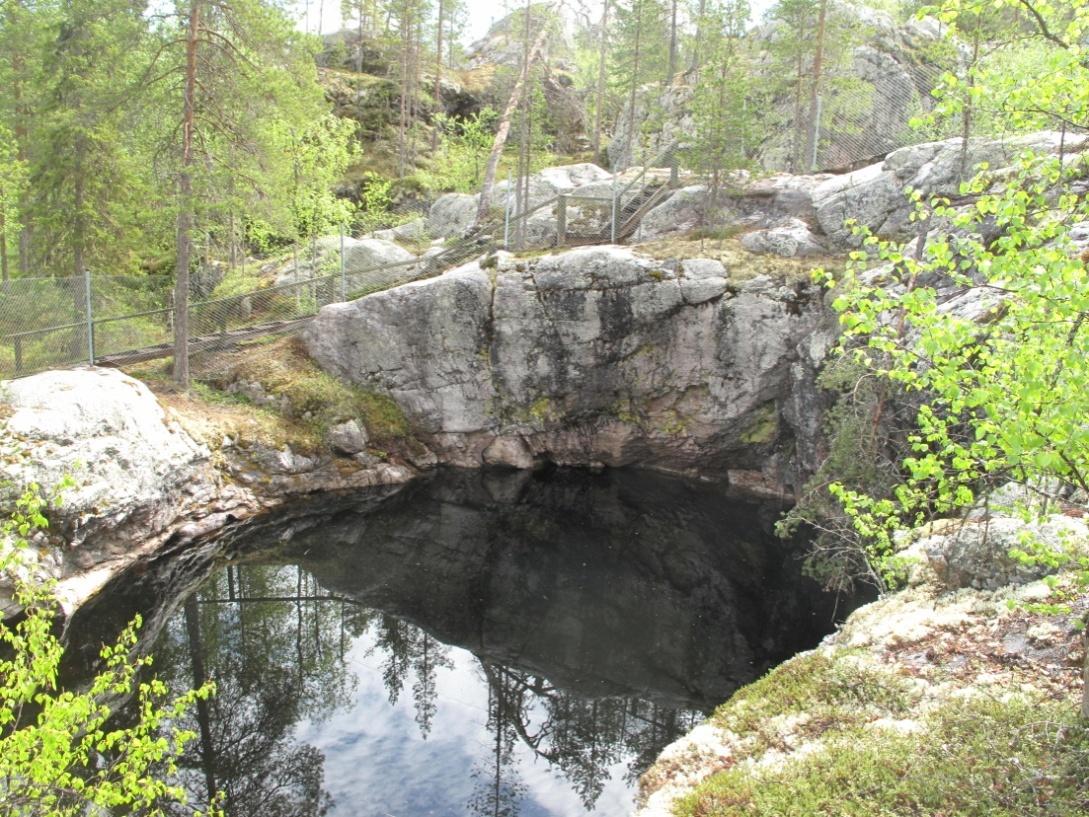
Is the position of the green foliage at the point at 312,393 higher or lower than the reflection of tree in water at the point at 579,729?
higher

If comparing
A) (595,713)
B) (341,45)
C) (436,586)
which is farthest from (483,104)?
(595,713)

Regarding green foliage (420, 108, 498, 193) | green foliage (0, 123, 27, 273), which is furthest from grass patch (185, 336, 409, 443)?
green foliage (420, 108, 498, 193)

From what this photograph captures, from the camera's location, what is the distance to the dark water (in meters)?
10.4

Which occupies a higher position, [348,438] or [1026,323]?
[1026,323]

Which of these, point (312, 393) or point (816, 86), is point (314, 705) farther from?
point (816, 86)

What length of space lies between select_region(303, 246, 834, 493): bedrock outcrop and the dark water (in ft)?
9.36

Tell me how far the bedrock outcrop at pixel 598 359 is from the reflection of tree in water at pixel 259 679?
8816 mm

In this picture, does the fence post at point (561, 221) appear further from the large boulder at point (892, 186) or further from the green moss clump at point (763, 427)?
the green moss clump at point (763, 427)

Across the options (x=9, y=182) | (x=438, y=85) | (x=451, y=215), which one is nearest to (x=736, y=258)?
(x=451, y=215)

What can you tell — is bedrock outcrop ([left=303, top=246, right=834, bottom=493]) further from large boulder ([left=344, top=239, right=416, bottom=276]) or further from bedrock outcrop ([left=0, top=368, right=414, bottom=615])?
bedrock outcrop ([left=0, top=368, right=414, bottom=615])

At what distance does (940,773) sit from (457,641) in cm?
982

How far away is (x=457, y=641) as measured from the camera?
14289 mm

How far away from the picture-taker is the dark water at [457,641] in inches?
411

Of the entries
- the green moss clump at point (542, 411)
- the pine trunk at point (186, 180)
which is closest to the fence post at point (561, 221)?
the green moss clump at point (542, 411)
